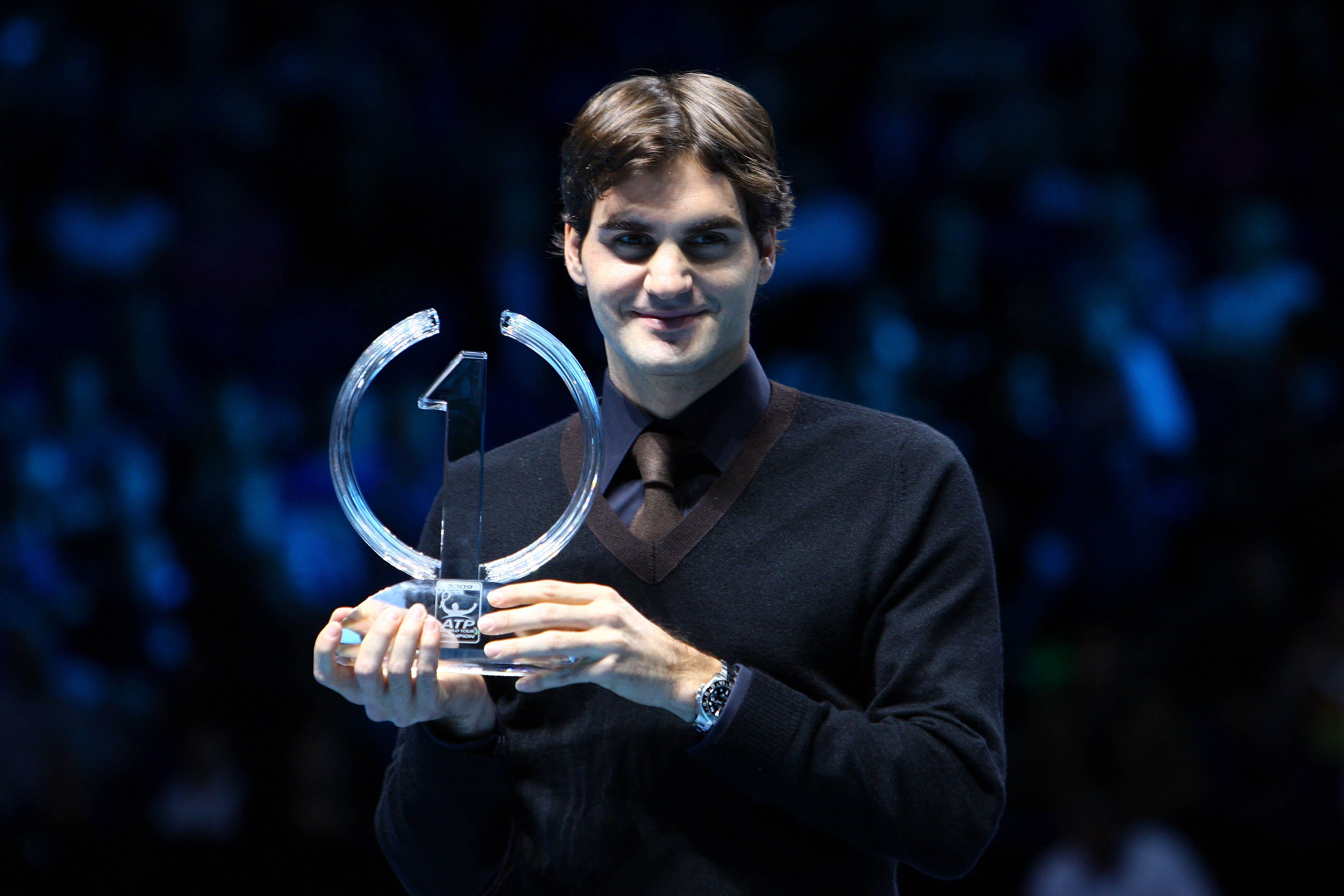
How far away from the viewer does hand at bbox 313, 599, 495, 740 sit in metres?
1.37

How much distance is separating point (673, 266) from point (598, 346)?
9.33 feet

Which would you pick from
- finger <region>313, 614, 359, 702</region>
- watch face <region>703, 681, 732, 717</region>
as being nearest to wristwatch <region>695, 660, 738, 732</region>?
watch face <region>703, 681, 732, 717</region>

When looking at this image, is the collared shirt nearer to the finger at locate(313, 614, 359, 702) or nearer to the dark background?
the finger at locate(313, 614, 359, 702)

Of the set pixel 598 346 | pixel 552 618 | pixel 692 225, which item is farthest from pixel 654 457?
pixel 598 346

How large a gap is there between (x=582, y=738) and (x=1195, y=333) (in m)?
3.75

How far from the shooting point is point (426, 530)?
5.73ft

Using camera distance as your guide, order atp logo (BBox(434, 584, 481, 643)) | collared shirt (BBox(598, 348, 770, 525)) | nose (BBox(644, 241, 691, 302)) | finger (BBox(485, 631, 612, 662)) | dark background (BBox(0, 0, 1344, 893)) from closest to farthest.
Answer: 1. finger (BBox(485, 631, 612, 662))
2. atp logo (BBox(434, 584, 481, 643))
3. nose (BBox(644, 241, 691, 302))
4. collared shirt (BBox(598, 348, 770, 525))
5. dark background (BBox(0, 0, 1344, 893))

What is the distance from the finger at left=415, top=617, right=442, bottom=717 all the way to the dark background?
2470mm

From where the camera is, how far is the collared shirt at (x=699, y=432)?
5.54ft

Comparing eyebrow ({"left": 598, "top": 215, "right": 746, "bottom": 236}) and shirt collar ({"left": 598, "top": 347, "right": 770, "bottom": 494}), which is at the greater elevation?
eyebrow ({"left": 598, "top": 215, "right": 746, "bottom": 236})

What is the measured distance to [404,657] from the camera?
4.50ft

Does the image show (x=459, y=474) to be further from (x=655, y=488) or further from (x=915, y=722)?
(x=915, y=722)

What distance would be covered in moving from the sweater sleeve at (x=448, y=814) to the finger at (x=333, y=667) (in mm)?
146

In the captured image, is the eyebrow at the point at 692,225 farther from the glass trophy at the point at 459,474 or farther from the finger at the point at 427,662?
the finger at the point at 427,662
